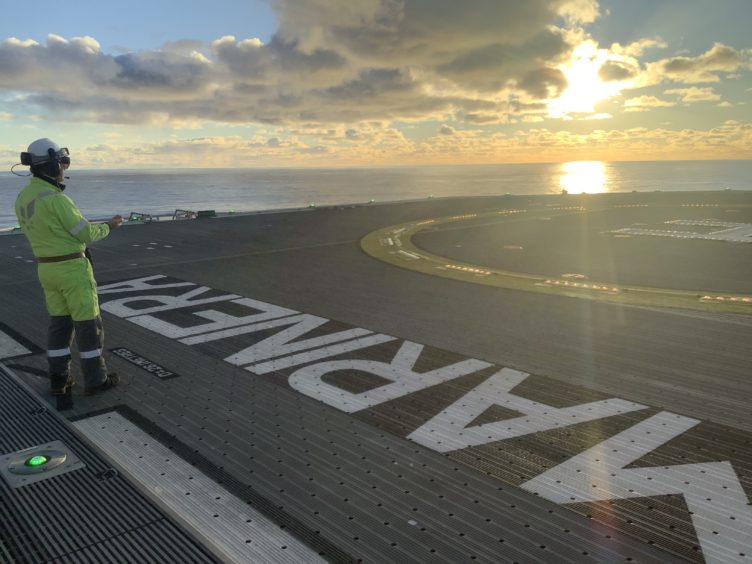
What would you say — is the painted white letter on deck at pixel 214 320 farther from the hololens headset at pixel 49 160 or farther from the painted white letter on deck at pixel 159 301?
the hololens headset at pixel 49 160

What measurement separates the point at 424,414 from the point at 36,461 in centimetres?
391

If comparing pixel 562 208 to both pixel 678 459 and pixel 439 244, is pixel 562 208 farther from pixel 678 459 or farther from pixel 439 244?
pixel 678 459

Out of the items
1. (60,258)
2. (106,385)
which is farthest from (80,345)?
(60,258)

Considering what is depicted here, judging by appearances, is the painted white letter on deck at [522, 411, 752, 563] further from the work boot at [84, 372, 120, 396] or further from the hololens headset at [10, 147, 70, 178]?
the hololens headset at [10, 147, 70, 178]

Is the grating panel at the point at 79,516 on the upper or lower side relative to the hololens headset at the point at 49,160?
lower

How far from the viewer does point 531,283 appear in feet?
44.7

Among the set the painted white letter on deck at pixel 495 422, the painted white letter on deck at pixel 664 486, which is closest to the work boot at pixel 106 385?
the painted white letter on deck at pixel 495 422

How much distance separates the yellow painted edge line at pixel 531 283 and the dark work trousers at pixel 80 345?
9.27 m

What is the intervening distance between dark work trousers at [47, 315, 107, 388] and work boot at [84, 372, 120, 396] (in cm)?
5

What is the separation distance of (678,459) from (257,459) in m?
4.04

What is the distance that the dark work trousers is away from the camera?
259 inches

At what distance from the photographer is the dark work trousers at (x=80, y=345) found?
6.57m

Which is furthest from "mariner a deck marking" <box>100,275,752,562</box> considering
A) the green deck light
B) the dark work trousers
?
the green deck light

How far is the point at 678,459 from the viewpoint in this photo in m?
5.18
